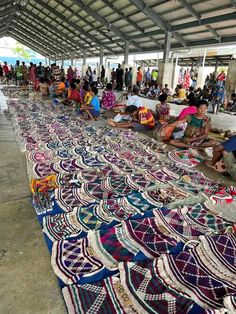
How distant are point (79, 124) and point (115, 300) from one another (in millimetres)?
4534

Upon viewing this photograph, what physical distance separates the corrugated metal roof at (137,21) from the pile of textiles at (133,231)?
24.8ft

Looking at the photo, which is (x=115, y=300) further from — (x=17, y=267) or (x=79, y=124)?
(x=79, y=124)

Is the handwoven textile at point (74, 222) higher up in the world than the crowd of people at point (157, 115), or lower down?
lower down

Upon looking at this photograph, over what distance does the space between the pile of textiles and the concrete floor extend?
0.07 metres

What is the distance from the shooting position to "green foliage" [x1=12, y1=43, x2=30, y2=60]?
1249 inches

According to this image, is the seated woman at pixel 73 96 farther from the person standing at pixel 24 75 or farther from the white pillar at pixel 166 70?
the person standing at pixel 24 75

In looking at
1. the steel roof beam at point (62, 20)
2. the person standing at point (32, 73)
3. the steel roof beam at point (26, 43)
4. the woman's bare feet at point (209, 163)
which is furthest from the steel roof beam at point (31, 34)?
the woman's bare feet at point (209, 163)

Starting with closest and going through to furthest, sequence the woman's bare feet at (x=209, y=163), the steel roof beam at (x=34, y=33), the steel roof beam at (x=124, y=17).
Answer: the woman's bare feet at (x=209, y=163)
the steel roof beam at (x=124, y=17)
the steel roof beam at (x=34, y=33)

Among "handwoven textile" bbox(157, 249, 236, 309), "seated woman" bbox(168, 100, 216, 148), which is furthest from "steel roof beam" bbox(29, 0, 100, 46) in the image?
"handwoven textile" bbox(157, 249, 236, 309)

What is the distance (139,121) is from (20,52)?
3190 centimetres

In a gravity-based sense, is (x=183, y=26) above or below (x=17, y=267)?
above

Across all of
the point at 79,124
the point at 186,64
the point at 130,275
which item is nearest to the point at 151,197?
the point at 130,275

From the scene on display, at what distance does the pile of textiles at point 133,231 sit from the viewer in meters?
1.42

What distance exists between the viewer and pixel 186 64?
2261 centimetres
